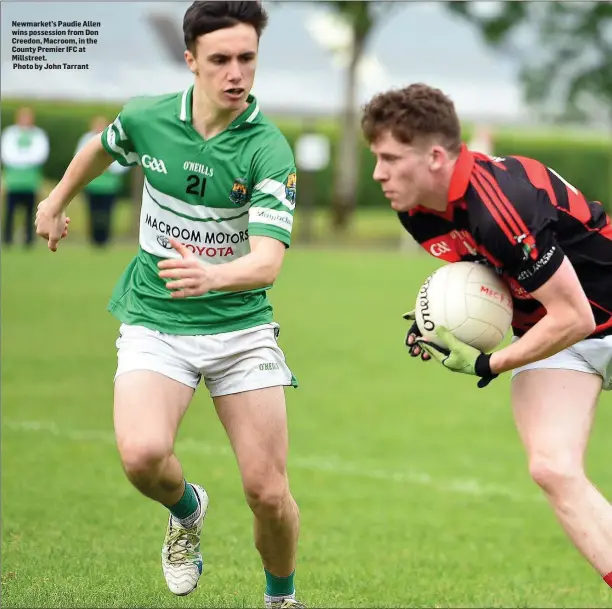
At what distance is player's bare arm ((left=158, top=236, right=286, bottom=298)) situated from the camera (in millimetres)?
4676

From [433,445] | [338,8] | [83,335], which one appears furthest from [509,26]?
[433,445]

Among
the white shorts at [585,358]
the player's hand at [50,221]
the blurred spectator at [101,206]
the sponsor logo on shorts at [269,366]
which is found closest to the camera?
the white shorts at [585,358]

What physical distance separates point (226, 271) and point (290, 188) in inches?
24.7

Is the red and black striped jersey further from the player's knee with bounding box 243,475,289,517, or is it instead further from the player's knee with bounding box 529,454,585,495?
the player's knee with bounding box 243,475,289,517

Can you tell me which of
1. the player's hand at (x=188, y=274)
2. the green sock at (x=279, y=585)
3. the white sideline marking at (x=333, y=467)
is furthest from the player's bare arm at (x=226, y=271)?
the white sideline marking at (x=333, y=467)

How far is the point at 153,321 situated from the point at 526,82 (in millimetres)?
41574

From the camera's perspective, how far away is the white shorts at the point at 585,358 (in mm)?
5344

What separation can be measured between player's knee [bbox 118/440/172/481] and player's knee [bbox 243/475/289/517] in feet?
1.37

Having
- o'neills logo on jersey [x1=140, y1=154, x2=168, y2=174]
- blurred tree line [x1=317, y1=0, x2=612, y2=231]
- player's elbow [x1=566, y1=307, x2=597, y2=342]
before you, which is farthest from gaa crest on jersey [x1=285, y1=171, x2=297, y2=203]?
blurred tree line [x1=317, y1=0, x2=612, y2=231]

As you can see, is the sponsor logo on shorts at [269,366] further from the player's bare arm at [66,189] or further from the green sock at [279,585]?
the player's bare arm at [66,189]

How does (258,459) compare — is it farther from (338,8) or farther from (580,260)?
(338,8)

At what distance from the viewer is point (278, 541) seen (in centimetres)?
560

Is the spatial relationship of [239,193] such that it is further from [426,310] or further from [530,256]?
[530,256]

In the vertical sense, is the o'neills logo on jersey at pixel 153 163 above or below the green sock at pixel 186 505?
above
